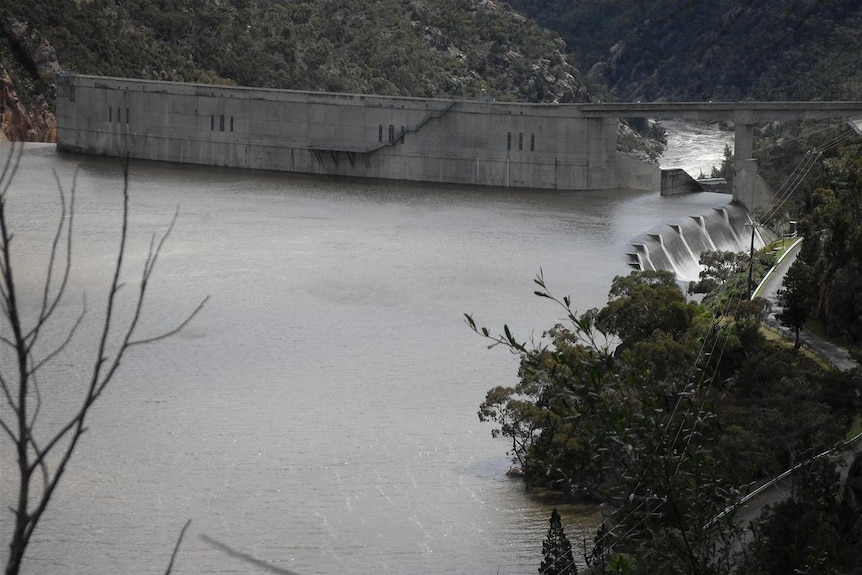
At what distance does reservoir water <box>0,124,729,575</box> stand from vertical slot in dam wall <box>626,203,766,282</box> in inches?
25.8

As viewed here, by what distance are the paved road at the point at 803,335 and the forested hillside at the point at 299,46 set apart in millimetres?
34745

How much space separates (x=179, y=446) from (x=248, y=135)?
31051 millimetres

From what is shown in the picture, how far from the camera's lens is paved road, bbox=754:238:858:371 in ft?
65.7

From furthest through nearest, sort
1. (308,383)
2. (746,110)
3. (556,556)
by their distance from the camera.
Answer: (746,110) → (308,383) → (556,556)

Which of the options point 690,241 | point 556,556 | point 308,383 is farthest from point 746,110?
point 556,556

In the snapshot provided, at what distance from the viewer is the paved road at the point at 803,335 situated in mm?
20031

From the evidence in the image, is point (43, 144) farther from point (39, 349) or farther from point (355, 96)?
point (39, 349)

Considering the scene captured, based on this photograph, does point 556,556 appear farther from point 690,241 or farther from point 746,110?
point 746,110

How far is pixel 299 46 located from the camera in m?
62.9

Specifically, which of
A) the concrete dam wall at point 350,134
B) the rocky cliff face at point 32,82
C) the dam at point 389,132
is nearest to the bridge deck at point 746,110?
the dam at point 389,132

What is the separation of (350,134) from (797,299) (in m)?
27.9

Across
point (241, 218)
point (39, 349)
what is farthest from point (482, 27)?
point (39, 349)

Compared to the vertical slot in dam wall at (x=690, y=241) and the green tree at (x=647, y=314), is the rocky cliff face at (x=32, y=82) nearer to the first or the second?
the vertical slot in dam wall at (x=690, y=241)

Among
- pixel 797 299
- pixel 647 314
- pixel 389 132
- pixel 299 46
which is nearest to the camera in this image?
pixel 797 299
